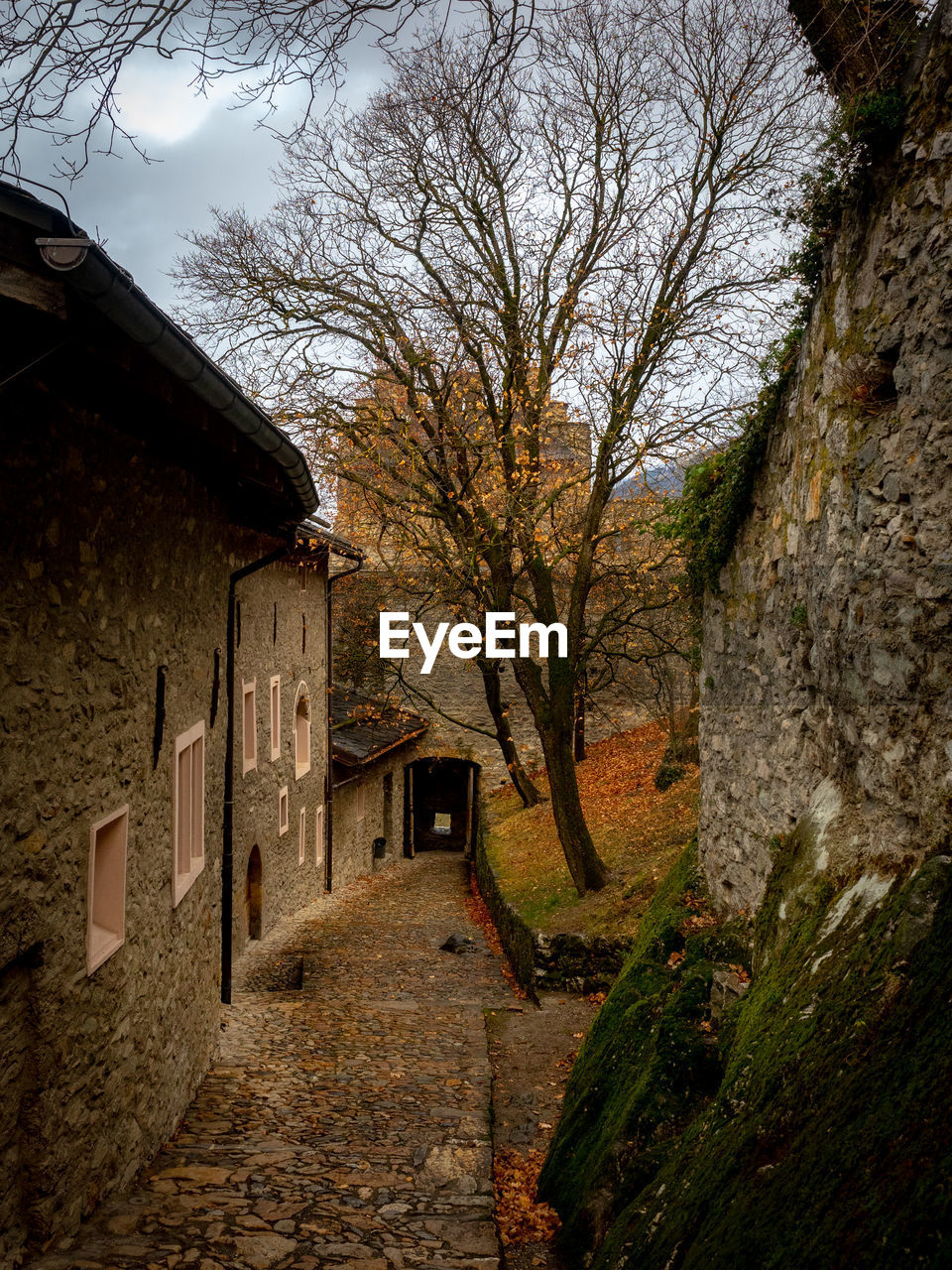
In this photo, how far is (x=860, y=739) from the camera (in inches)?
132

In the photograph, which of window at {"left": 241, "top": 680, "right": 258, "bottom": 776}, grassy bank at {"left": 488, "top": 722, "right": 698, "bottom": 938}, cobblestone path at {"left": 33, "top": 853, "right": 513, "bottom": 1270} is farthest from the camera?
window at {"left": 241, "top": 680, "right": 258, "bottom": 776}

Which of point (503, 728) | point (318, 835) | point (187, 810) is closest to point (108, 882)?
point (187, 810)

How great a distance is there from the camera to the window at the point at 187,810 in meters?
5.61

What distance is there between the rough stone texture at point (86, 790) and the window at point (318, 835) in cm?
946

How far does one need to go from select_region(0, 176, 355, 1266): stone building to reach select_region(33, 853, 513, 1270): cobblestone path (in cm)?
27

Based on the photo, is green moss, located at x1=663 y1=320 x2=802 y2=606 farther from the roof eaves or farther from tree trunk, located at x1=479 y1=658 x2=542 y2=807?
tree trunk, located at x1=479 y1=658 x2=542 y2=807

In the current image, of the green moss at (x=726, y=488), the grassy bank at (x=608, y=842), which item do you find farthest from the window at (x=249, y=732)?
the green moss at (x=726, y=488)

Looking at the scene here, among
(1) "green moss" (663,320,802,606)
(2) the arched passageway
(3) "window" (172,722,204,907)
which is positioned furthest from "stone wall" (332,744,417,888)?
(1) "green moss" (663,320,802,606)

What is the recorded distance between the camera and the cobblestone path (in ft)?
12.5

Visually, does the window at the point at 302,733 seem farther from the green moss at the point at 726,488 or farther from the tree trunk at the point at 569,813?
the green moss at the point at 726,488

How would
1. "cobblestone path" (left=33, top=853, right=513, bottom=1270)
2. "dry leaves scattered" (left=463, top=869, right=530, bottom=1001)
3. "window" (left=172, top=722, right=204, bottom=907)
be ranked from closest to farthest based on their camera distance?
"cobblestone path" (left=33, top=853, right=513, bottom=1270) → "window" (left=172, top=722, right=204, bottom=907) → "dry leaves scattered" (left=463, top=869, right=530, bottom=1001)

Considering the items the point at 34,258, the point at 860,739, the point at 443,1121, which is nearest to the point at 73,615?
the point at 34,258

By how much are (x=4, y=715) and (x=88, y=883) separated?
→ 3.63ft

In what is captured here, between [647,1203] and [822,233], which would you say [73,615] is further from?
[822,233]
